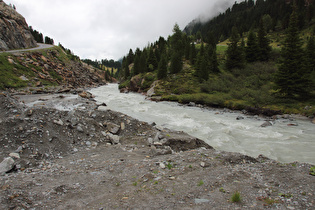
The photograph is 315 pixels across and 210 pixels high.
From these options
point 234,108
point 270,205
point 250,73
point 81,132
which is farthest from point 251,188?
point 250,73

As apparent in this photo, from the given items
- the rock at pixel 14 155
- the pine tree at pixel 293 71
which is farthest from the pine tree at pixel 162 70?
the rock at pixel 14 155

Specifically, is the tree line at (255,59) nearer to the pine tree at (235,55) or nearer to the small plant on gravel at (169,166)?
the pine tree at (235,55)

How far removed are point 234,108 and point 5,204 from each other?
29.9 metres

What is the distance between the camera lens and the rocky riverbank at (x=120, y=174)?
420 centimetres

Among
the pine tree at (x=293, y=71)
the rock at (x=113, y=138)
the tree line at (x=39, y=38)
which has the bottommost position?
the rock at (x=113, y=138)

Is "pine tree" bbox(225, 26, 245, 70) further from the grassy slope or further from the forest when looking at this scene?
the grassy slope

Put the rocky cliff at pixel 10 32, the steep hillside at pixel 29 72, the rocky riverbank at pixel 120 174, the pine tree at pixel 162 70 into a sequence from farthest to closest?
the pine tree at pixel 162 70, the rocky cliff at pixel 10 32, the steep hillside at pixel 29 72, the rocky riverbank at pixel 120 174

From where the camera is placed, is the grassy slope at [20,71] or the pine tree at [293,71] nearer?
the pine tree at [293,71]

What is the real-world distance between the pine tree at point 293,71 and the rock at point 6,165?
116 feet

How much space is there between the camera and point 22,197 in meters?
4.20

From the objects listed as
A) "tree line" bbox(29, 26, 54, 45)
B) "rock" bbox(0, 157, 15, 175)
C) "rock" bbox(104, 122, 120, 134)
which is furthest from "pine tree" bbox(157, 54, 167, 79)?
"tree line" bbox(29, 26, 54, 45)

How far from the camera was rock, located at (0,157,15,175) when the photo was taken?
568 cm

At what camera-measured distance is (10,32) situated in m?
49.9

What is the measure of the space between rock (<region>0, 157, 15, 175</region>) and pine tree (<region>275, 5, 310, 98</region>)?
116ft
